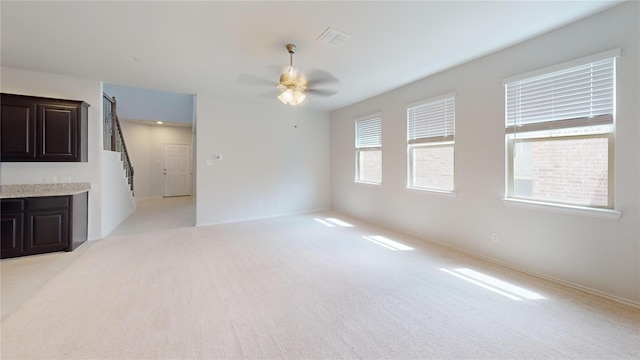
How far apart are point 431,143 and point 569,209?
6.56 feet

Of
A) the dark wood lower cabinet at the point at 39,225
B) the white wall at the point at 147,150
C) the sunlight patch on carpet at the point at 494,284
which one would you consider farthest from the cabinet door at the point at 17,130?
the sunlight patch on carpet at the point at 494,284

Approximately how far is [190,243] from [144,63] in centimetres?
282

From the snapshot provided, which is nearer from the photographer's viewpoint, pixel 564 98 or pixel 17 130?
pixel 564 98

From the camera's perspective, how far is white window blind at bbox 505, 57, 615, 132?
2529 mm

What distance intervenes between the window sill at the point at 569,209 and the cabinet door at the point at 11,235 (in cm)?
653

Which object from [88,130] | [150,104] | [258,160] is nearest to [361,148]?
[258,160]

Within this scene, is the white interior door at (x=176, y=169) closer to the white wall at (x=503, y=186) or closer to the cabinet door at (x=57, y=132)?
the cabinet door at (x=57, y=132)

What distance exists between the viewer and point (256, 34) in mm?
2914

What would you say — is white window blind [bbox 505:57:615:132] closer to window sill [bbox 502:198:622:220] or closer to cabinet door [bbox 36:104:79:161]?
window sill [bbox 502:198:622:220]

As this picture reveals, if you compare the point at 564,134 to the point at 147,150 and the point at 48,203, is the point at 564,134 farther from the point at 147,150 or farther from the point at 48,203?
the point at 147,150

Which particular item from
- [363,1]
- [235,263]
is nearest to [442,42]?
[363,1]

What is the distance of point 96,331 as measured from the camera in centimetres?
202

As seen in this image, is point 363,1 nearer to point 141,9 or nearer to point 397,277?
point 141,9

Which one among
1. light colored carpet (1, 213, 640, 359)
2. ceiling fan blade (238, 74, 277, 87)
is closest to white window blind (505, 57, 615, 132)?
light colored carpet (1, 213, 640, 359)
